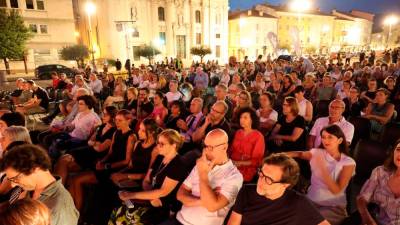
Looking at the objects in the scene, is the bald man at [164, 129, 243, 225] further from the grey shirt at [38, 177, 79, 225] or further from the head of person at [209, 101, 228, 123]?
the head of person at [209, 101, 228, 123]

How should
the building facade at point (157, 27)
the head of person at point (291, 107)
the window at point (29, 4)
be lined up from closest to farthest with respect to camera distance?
the head of person at point (291, 107) → the window at point (29, 4) → the building facade at point (157, 27)

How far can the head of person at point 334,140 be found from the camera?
9.78 feet

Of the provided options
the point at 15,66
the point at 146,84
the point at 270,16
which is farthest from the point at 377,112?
the point at 270,16

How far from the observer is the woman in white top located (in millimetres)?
2846

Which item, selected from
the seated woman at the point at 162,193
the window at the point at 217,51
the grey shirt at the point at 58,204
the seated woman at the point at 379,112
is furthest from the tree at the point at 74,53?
the grey shirt at the point at 58,204

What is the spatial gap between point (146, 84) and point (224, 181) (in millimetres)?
8667

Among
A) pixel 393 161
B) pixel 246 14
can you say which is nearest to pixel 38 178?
pixel 393 161

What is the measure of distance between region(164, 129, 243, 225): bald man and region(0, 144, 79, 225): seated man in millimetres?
940

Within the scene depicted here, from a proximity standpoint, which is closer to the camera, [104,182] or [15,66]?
[104,182]

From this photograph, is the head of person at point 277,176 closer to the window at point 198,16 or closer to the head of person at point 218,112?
the head of person at point 218,112

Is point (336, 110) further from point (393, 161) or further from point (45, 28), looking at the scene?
point (45, 28)

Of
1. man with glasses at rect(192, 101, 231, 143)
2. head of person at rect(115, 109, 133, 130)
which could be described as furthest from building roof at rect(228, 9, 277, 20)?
head of person at rect(115, 109, 133, 130)

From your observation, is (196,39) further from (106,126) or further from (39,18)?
(106,126)

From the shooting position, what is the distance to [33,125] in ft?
27.8
